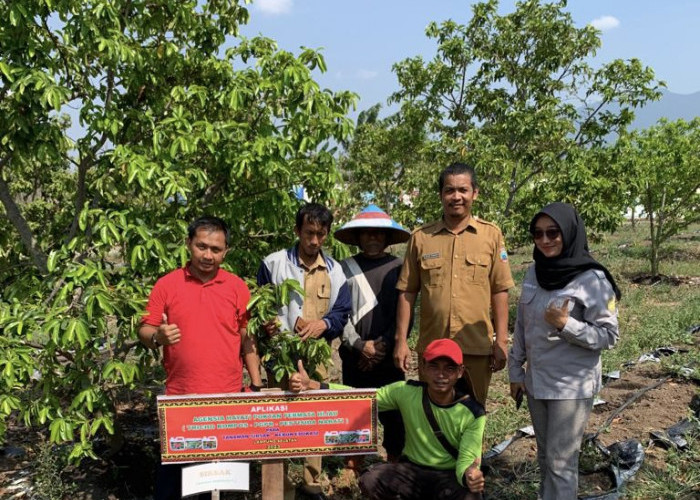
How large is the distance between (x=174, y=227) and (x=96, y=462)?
7.05 feet

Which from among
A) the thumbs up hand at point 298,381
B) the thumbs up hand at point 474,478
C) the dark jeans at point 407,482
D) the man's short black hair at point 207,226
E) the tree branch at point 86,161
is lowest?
the dark jeans at point 407,482

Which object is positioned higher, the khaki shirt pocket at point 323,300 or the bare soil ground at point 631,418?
the khaki shirt pocket at point 323,300

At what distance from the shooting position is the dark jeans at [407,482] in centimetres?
283

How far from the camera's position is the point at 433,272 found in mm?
3299

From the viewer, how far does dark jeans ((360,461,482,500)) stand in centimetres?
283

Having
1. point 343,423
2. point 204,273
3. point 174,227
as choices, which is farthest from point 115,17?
point 343,423

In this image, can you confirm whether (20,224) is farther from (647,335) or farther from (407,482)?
(647,335)

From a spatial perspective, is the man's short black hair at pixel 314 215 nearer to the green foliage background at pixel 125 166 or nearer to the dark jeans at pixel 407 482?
the green foliage background at pixel 125 166

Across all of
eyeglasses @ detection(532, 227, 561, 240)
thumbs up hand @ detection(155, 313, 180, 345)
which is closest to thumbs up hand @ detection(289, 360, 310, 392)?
thumbs up hand @ detection(155, 313, 180, 345)

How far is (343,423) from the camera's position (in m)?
2.81

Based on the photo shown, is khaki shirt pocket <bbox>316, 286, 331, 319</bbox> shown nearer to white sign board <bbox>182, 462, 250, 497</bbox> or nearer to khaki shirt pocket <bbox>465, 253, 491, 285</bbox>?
khaki shirt pocket <bbox>465, 253, 491, 285</bbox>

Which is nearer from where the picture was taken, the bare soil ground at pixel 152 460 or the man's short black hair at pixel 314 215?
the man's short black hair at pixel 314 215

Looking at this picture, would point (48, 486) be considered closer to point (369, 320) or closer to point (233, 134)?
point (369, 320)

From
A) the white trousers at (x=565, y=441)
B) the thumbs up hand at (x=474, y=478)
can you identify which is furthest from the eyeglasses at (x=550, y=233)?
the thumbs up hand at (x=474, y=478)
